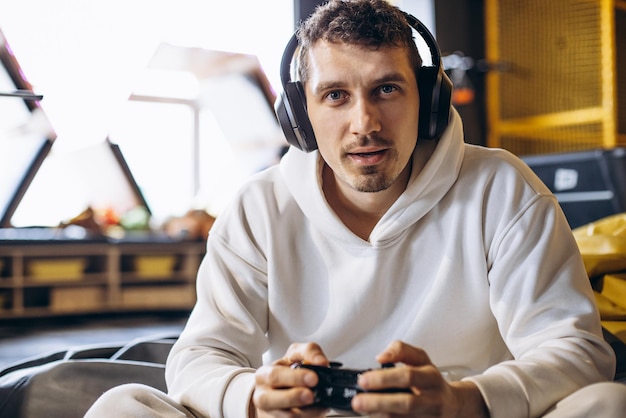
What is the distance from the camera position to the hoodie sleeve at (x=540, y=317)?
958 mm

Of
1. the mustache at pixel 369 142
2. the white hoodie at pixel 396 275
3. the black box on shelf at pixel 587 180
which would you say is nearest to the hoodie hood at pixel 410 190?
the white hoodie at pixel 396 275

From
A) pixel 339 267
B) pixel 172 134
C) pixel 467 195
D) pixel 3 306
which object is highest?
pixel 467 195

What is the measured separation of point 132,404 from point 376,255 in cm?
45

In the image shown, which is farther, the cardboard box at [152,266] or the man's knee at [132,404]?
the cardboard box at [152,266]

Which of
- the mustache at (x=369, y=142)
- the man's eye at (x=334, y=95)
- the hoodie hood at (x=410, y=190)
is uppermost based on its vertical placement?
the man's eye at (x=334, y=95)

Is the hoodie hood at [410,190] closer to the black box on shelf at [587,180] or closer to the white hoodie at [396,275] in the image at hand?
the white hoodie at [396,275]

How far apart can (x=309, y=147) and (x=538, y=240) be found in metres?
0.40

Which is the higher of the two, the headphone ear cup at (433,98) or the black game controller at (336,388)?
the headphone ear cup at (433,98)

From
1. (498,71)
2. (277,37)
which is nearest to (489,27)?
(498,71)

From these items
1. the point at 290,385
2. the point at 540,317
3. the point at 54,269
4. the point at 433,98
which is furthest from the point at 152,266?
the point at 290,385

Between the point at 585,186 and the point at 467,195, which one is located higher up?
the point at 467,195

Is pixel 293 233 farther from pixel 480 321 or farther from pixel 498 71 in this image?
pixel 498 71

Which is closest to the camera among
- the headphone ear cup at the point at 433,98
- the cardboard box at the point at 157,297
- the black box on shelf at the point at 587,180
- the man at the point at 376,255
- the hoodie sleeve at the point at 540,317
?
the hoodie sleeve at the point at 540,317

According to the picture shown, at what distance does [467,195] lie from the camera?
3.98ft
